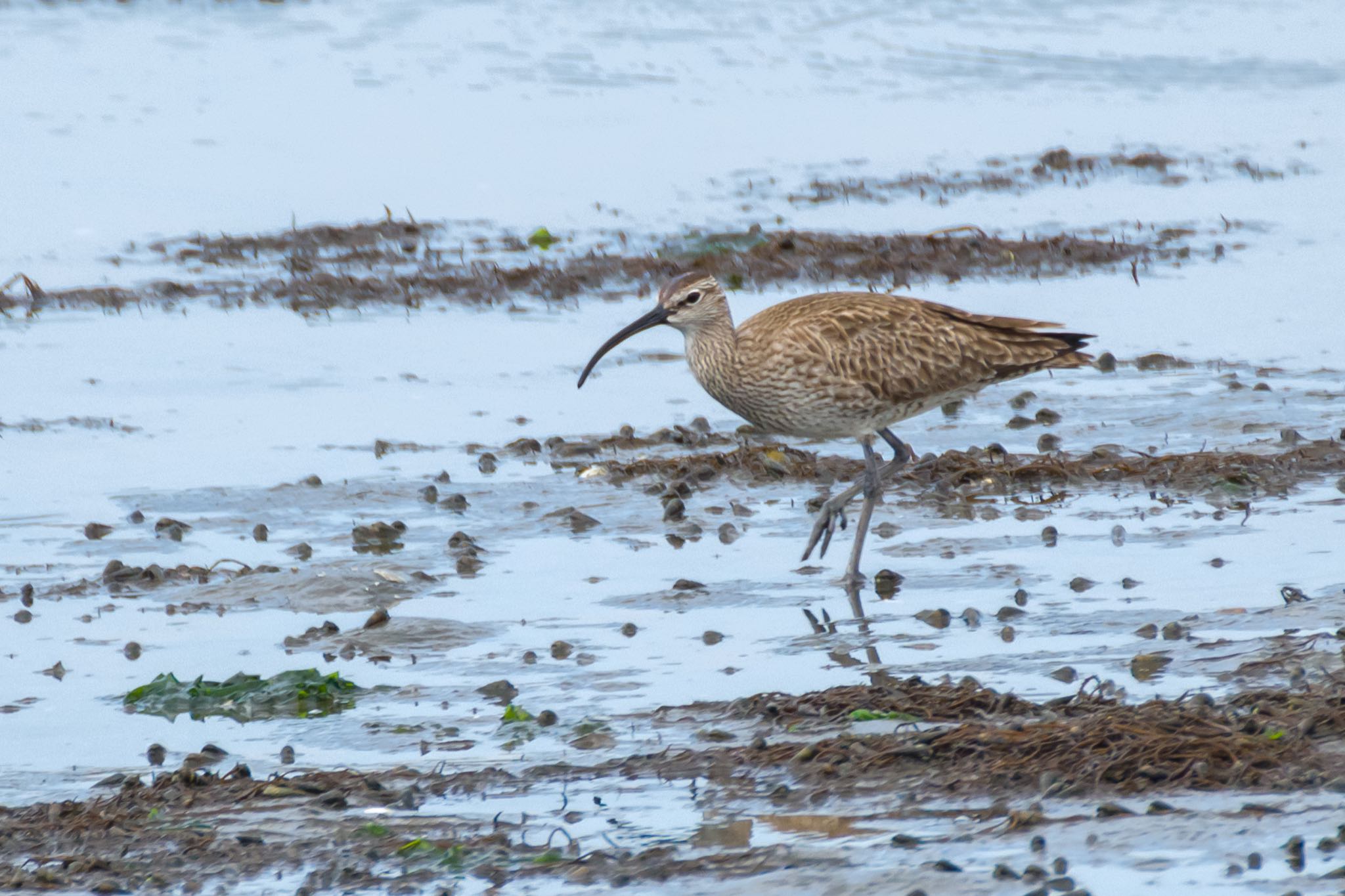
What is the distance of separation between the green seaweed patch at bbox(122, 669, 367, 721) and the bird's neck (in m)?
2.94

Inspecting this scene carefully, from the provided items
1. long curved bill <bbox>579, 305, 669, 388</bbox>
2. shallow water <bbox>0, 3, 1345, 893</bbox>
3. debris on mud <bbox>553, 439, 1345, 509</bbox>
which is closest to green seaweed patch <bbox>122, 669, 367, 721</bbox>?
shallow water <bbox>0, 3, 1345, 893</bbox>

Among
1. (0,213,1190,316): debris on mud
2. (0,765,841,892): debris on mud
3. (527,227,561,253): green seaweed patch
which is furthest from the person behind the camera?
(527,227,561,253): green seaweed patch

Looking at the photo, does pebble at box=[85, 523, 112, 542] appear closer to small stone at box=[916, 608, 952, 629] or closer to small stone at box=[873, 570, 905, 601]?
small stone at box=[873, 570, 905, 601]

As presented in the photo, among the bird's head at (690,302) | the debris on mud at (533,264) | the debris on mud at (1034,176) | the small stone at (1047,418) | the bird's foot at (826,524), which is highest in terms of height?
the debris on mud at (1034,176)

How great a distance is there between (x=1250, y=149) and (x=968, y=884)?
20.7 meters

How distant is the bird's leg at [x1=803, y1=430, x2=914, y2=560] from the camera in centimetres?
1030

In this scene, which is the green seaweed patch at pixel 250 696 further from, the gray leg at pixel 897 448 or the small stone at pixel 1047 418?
the small stone at pixel 1047 418

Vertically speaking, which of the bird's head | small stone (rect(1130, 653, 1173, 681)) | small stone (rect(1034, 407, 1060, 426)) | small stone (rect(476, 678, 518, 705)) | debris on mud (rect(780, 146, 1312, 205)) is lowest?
small stone (rect(476, 678, 518, 705))

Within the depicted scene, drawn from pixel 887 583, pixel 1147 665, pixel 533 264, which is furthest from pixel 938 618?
pixel 533 264

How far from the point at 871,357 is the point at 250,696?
3.82 m

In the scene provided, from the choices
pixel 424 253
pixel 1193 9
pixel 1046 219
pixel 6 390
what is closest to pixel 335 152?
pixel 424 253

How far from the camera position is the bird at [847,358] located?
10648 millimetres

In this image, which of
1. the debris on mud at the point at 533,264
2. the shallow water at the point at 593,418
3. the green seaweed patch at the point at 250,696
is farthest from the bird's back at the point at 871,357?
the debris on mud at the point at 533,264

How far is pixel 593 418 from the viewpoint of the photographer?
14.0 m
